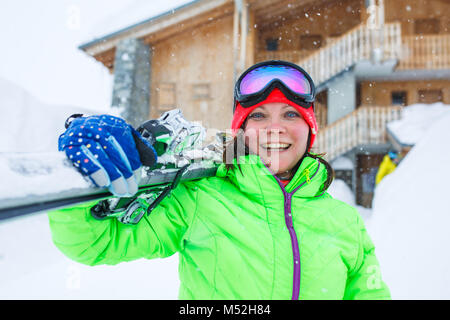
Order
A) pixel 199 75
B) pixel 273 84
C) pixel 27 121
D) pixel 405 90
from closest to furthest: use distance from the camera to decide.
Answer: pixel 273 84 → pixel 199 75 → pixel 405 90 → pixel 27 121

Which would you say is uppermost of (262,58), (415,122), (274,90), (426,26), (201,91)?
(426,26)

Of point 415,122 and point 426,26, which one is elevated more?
point 426,26

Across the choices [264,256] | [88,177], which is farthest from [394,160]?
[88,177]

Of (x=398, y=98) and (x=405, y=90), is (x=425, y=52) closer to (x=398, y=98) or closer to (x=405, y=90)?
(x=405, y=90)

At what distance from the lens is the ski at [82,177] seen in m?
0.63

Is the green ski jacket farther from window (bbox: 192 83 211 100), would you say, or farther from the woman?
window (bbox: 192 83 211 100)

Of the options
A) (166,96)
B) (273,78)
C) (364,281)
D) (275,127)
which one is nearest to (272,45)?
(166,96)

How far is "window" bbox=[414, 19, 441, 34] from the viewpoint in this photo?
12826 millimetres

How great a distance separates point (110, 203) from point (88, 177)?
286mm

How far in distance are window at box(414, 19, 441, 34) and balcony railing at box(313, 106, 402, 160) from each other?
17.0ft

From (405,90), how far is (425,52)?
196 centimetres

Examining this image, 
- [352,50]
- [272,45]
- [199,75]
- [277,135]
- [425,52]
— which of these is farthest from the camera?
[272,45]

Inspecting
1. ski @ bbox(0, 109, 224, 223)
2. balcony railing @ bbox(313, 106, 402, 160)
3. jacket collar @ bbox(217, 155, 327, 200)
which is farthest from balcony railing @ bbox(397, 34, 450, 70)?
ski @ bbox(0, 109, 224, 223)

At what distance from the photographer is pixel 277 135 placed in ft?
4.96
